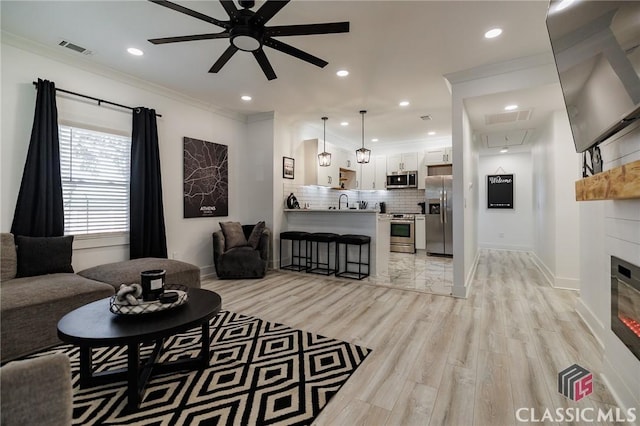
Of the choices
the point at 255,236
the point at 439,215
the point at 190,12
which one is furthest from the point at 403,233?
the point at 190,12

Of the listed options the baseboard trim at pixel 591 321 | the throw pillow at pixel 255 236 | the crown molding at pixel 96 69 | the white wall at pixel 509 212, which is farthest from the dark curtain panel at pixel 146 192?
the white wall at pixel 509 212

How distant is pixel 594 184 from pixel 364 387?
2016mm

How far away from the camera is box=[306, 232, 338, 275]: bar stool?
4.86 metres

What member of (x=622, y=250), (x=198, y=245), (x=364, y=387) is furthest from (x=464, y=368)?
(x=198, y=245)

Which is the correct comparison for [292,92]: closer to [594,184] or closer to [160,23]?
[160,23]

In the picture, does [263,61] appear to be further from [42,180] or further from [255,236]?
[255,236]

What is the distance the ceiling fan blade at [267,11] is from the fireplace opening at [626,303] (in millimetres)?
2598

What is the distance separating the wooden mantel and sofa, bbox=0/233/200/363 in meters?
2.98

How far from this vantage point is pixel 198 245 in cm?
474

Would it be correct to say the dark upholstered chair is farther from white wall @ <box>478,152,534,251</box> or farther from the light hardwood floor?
white wall @ <box>478,152,534,251</box>

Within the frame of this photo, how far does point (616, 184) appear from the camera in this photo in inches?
59.6

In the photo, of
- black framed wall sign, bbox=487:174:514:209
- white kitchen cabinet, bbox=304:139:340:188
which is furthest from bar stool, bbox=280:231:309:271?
black framed wall sign, bbox=487:174:514:209

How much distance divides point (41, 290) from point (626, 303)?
13.7 ft

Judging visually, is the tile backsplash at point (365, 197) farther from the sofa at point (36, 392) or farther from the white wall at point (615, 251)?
the sofa at point (36, 392)
